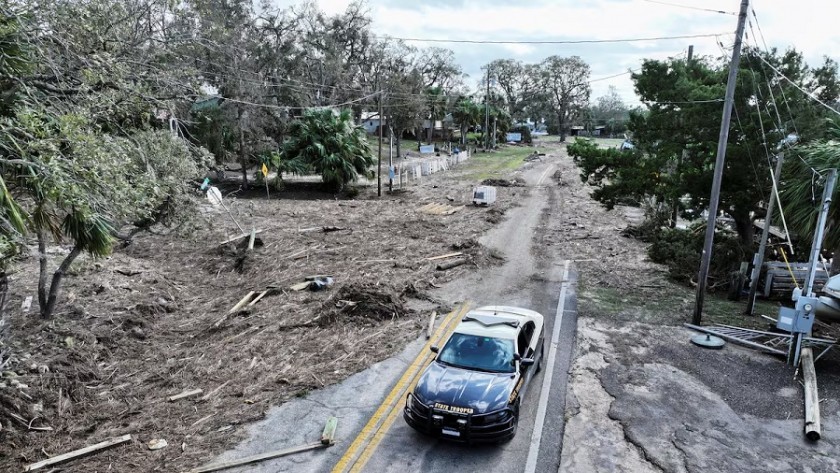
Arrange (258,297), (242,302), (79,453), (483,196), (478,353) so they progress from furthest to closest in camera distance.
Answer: (483,196), (258,297), (242,302), (478,353), (79,453)

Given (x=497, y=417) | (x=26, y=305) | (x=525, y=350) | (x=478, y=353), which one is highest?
(x=478, y=353)

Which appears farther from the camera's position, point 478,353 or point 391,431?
point 478,353

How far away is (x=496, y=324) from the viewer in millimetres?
9594

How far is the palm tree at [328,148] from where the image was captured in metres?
34.9

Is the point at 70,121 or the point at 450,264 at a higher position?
the point at 70,121

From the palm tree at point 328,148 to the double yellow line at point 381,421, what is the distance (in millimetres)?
24992

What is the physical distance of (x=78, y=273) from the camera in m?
15.6

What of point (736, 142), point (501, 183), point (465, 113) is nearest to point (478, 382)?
point (736, 142)

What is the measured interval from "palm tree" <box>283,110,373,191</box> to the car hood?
1103 inches

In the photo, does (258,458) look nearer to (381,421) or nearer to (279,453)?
(279,453)

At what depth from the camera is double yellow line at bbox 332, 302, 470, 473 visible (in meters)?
7.44

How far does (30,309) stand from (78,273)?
268 cm

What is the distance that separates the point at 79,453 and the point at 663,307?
46.4 ft

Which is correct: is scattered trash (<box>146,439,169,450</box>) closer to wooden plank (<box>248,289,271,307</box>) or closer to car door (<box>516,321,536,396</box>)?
car door (<box>516,321,536,396</box>)
